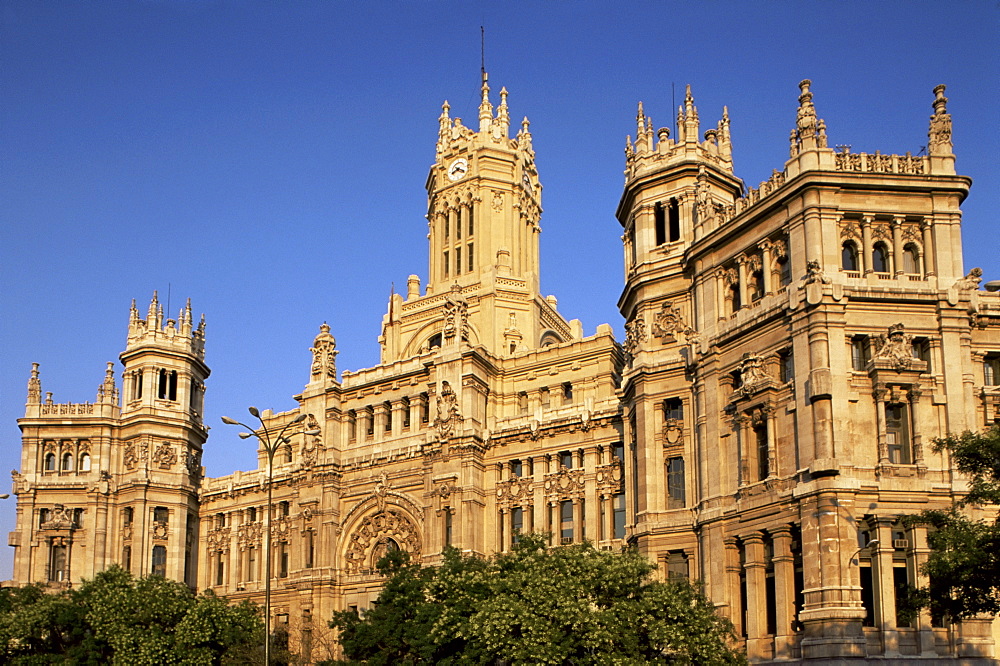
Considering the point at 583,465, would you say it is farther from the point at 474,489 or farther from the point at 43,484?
the point at 43,484

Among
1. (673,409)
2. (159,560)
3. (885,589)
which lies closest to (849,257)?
(673,409)

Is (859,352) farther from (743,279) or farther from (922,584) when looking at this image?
(922,584)

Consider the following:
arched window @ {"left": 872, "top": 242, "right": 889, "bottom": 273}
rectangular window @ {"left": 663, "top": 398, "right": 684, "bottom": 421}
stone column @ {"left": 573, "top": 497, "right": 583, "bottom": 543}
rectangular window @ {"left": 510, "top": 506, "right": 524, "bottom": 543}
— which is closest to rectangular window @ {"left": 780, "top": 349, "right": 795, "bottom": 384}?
arched window @ {"left": 872, "top": 242, "right": 889, "bottom": 273}

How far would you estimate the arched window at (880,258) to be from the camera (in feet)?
172

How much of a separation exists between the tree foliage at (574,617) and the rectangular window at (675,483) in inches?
340

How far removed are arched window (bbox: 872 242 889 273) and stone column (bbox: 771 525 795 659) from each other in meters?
12.8

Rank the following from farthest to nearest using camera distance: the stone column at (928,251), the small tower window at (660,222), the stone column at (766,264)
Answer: the small tower window at (660,222), the stone column at (766,264), the stone column at (928,251)

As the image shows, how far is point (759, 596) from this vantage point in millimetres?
51375

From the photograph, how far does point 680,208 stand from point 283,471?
37709mm

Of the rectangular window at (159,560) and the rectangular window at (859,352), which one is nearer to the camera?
the rectangular window at (859,352)

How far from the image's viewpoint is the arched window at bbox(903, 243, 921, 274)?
171 feet

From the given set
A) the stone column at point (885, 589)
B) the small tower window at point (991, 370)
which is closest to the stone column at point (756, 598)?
the stone column at point (885, 589)

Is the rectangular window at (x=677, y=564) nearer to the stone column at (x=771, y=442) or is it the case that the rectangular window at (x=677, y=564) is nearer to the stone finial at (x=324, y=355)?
the stone column at (x=771, y=442)

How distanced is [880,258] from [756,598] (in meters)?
16.7
